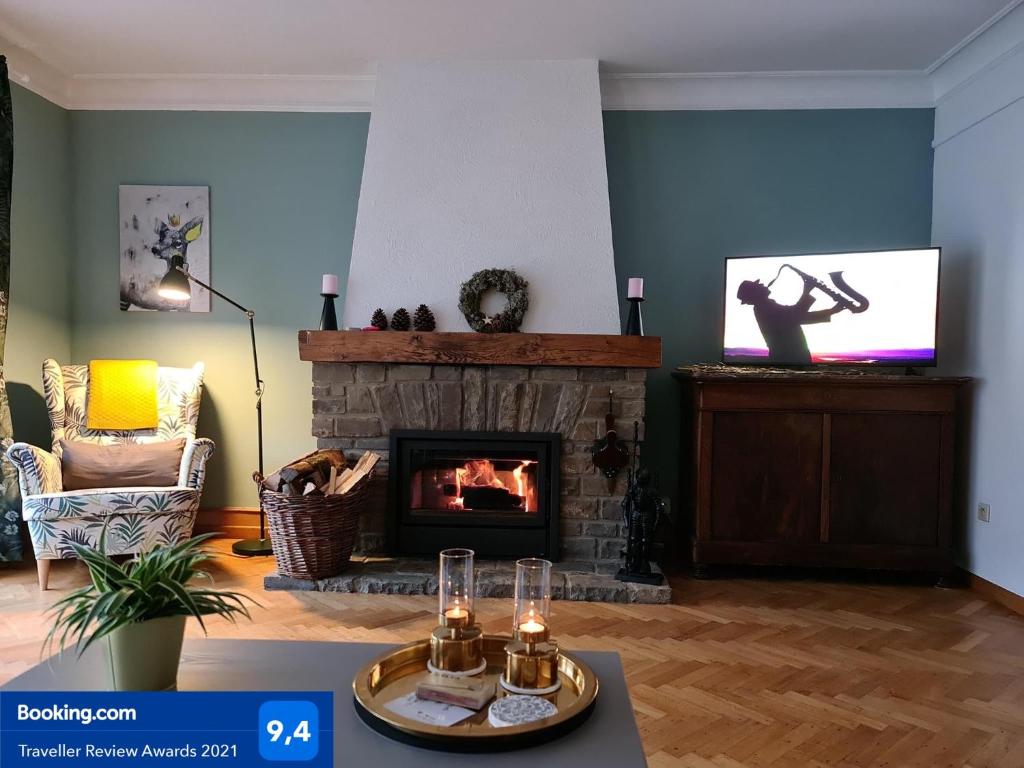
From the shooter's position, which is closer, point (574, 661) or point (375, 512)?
point (574, 661)

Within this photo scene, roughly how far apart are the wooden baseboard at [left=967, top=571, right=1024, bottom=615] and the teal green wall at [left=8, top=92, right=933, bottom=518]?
1424 millimetres

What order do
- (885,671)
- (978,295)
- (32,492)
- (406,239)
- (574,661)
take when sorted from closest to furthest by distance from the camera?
(574,661) → (885,671) → (32,492) → (978,295) → (406,239)

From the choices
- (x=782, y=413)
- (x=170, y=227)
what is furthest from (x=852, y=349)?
(x=170, y=227)

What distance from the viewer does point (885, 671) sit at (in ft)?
7.98

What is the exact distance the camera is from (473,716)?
1.20 m

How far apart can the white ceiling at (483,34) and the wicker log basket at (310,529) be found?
6.63 feet

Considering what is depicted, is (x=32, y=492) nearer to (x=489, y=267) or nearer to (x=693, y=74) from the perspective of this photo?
(x=489, y=267)

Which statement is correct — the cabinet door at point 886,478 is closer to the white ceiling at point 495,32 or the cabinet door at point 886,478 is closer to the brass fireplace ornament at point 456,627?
the white ceiling at point 495,32

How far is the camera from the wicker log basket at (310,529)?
10.1 ft

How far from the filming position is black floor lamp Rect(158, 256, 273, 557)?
3.64 metres

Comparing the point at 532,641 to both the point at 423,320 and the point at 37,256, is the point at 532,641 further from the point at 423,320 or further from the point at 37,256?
the point at 37,256

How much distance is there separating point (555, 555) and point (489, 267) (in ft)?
4.53

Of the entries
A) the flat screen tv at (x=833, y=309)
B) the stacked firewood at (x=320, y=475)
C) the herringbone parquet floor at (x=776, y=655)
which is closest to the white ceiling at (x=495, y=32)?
the flat screen tv at (x=833, y=309)

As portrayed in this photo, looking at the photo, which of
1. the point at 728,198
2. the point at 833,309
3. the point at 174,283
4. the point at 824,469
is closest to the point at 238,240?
the point at 174,283
